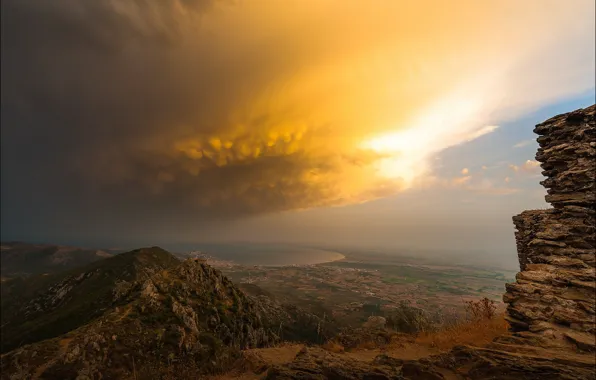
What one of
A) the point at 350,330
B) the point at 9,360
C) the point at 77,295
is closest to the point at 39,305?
the point at 77,295

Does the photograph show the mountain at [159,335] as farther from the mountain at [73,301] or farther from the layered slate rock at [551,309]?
the mountain at [73,301]

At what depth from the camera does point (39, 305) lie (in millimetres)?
142875

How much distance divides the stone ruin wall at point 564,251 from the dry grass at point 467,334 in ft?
9.09

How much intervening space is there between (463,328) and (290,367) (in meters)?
13.4

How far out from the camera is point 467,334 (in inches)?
622

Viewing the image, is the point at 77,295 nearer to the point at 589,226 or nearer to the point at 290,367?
the point at 290,367

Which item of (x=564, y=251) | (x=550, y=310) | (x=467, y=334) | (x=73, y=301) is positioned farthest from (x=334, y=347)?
(x=73, y=301)

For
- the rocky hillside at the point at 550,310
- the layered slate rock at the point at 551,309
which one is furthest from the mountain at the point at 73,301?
the rocky hillside at the point at 550,310

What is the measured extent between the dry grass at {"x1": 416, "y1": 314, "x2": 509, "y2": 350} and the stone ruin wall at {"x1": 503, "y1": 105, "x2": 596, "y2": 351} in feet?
9.09

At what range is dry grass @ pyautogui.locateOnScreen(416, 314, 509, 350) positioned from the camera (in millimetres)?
14883

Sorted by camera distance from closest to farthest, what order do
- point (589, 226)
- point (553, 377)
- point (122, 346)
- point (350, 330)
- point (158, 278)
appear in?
point (553, 377)
point (589, 226)
point (350, 330)
point (122, 346)
point (158, 278)

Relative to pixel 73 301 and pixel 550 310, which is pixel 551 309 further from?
pixel 73 301

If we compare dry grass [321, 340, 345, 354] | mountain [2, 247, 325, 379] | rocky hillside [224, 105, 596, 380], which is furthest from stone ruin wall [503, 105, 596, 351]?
mountain [2, 247, 325, 379]

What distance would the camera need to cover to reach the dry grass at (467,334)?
14883 millimetres
